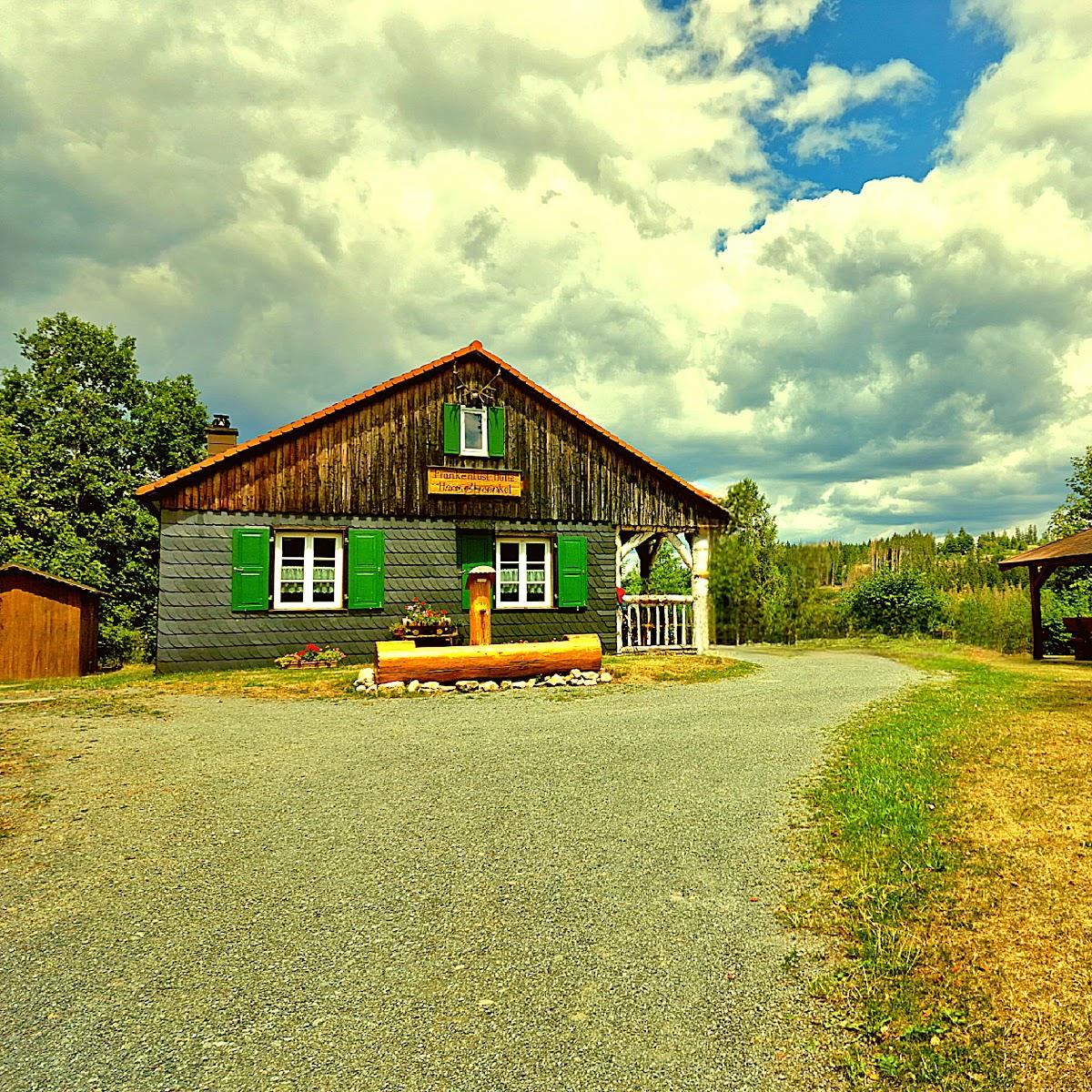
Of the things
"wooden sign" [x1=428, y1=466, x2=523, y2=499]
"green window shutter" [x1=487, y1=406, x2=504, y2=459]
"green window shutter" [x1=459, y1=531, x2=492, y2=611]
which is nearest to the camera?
"wooden sign" [x1=428, y1=466, x2=523, y2=499]

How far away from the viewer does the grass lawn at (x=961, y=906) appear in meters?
2.97

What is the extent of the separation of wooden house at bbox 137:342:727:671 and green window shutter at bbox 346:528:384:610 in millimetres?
29

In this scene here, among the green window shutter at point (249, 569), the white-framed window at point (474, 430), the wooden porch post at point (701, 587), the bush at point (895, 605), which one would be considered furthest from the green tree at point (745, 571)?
the green window shutter at point (249, 569)

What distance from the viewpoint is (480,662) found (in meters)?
12.8

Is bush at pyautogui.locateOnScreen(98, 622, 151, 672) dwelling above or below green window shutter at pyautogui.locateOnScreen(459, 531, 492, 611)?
below

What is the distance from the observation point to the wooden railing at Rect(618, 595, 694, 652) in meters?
19.0

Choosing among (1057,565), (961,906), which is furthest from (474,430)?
(961,906)

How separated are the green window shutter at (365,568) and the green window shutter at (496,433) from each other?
11.3 feet

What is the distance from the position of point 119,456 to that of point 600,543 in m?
19.0

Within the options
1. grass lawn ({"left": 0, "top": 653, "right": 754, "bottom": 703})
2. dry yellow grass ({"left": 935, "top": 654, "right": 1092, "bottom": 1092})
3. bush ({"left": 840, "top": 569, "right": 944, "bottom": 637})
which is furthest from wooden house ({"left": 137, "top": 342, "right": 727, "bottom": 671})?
dry yellow grass ({"left": 935, "top": 654, "right": 1092, "bottom": 1092})

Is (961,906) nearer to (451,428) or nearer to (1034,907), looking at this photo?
(1034,907)

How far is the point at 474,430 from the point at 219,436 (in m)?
6.28

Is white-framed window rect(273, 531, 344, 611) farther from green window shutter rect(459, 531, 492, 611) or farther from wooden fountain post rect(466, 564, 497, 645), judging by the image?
wooden fountain post rect(466, 564, 497, 645)

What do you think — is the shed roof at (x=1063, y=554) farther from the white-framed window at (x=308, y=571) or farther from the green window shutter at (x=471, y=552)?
the white-framed window at (x=308, y=571)
